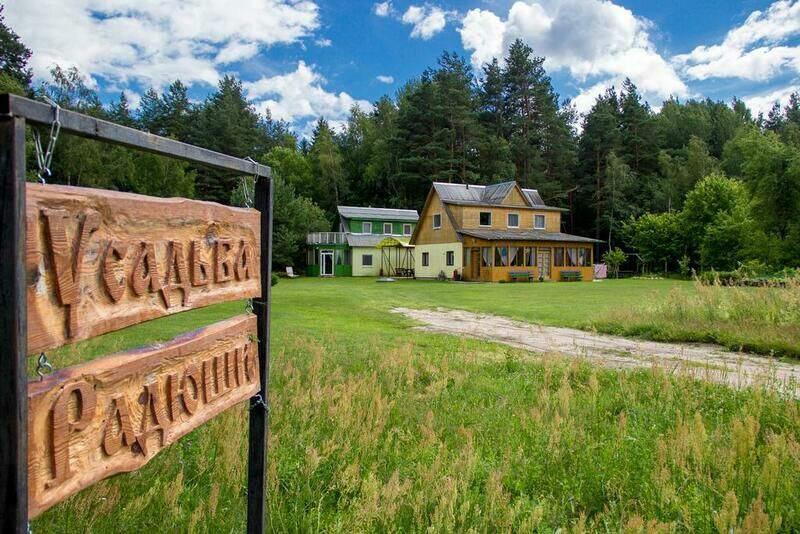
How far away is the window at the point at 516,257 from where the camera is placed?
3256cm

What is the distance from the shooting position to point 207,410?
2.02 meters

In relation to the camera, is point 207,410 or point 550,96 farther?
point 550,96

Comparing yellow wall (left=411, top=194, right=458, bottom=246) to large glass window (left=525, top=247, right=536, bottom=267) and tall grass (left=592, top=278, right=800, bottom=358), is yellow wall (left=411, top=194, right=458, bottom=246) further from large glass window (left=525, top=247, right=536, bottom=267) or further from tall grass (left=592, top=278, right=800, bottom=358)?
tall grass (left=592, top=278, right=800, bottom=358)

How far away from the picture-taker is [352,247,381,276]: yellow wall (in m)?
41.2

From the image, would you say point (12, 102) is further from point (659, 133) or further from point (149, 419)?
point (659, 133)

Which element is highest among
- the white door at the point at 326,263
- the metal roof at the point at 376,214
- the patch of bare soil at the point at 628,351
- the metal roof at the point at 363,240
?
the metal roof at the point at 376,214

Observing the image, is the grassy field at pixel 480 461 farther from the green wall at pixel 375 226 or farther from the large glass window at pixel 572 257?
the green wall at pixel 375 226

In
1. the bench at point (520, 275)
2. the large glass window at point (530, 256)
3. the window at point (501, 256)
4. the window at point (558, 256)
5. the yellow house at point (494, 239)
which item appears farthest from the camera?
the window at point (558, 256)

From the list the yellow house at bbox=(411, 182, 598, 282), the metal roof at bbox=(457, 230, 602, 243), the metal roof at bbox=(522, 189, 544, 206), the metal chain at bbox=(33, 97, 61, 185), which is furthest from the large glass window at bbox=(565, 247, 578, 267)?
the metal chain at bbox=(33, 97, 61, 185)

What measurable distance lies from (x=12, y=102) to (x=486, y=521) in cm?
264

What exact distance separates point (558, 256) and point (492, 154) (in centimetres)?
1797

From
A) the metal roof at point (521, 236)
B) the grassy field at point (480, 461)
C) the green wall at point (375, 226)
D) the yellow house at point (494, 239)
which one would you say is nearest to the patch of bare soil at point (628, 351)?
the grassy field at point (480, 461)

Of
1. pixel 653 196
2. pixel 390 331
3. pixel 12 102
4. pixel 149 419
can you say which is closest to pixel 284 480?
pixel 149 419

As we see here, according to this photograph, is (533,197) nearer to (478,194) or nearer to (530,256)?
(478,194)
